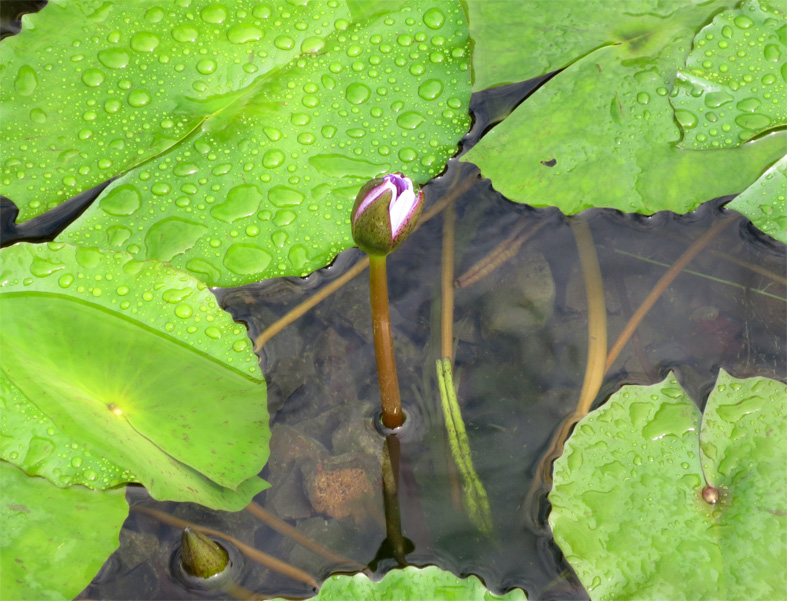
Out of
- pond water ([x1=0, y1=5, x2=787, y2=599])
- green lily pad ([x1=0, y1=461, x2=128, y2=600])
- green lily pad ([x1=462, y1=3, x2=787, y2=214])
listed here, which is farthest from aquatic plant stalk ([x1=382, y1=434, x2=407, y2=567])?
green lily pad ([x1=462, y1=3, x2=787, y2=214])

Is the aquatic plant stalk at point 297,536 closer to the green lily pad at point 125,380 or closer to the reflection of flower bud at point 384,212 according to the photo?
the green lily pad at point 125,380

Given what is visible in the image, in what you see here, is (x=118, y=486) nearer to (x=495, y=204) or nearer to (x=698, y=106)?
(x=495, y=204)

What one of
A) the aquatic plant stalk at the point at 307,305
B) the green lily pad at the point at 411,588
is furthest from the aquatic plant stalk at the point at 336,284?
the green lily pad at the point at 411,588

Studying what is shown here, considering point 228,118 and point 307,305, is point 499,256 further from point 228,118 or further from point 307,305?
point 228,118

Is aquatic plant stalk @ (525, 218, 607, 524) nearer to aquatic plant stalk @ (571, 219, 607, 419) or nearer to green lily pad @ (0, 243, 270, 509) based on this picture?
aquatic plant stalk @ (571, 219, 607, 419)

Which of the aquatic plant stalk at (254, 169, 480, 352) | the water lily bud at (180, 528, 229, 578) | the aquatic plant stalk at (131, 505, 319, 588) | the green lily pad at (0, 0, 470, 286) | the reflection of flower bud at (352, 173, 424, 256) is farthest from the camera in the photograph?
the aquatic plant stalk at (254, 169, 480, 352)

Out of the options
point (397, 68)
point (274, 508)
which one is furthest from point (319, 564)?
point (397, 68)

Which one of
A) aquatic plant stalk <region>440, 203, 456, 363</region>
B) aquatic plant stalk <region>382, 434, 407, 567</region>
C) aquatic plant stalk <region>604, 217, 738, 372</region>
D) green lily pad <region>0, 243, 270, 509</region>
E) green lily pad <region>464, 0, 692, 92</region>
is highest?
green lily pad <region>464, 0, 692, 92</region>
